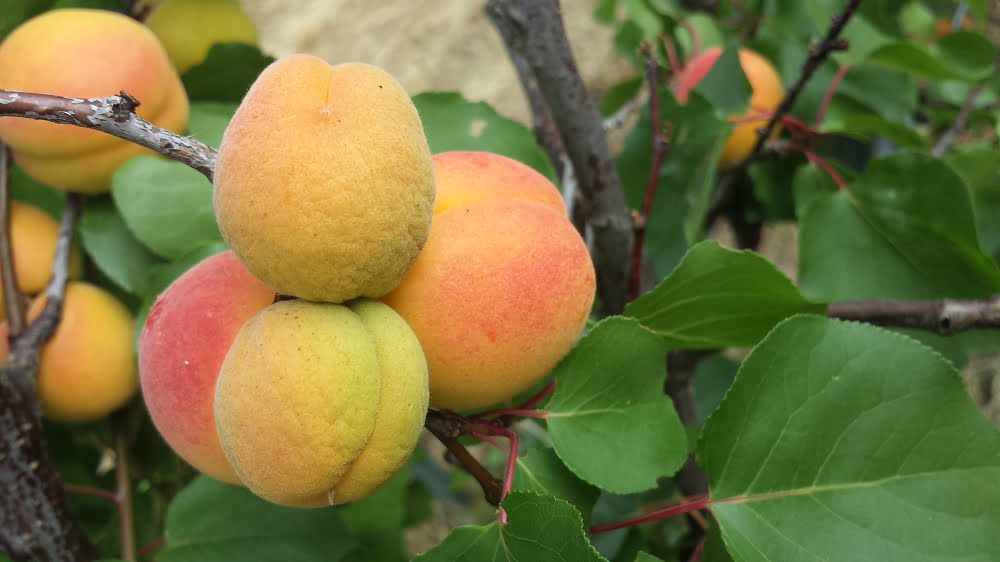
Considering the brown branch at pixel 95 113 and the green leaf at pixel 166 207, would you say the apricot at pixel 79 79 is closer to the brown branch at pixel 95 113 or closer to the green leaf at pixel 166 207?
the green leaf at pixel 166 207

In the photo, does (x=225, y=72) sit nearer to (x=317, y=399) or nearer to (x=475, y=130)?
(x=475, y=130)

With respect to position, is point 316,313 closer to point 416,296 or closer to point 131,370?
point 416,296

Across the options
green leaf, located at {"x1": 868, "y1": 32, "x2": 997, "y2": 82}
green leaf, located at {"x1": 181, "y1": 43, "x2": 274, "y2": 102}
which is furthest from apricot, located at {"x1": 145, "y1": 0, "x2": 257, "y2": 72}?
green leaf, located at {"x1": 868, "y1": 32, "x2": 997, "y2": 82}

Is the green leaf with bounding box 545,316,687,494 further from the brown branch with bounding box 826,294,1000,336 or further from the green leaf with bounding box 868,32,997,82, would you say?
the green leaf with bounding box 868,32,997,82

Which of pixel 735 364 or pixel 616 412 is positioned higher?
pixel 616 412

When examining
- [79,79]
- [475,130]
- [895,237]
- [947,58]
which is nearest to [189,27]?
[79,79]

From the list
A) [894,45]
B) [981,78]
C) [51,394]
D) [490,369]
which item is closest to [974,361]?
[981,78]
